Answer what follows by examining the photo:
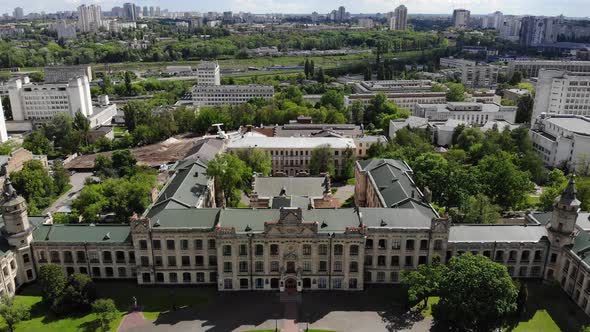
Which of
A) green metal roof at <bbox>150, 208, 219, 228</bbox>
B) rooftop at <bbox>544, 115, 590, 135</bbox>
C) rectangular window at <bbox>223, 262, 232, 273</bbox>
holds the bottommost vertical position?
rectangular window at <bbox>223, 262, 232, 273</bbox>

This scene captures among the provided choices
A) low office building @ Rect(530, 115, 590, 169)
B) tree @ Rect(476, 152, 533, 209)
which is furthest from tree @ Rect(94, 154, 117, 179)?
low office building @ Rect(530, 115, 590, 169)

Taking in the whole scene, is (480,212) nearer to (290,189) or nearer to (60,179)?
(290,189)

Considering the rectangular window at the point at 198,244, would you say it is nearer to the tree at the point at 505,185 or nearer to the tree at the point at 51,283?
the tree at the point at 51,283

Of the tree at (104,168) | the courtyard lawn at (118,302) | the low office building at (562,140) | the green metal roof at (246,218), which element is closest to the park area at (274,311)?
the courtyard lawn at (118,302)

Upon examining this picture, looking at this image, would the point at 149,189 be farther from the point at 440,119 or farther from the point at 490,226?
the point at 440,119

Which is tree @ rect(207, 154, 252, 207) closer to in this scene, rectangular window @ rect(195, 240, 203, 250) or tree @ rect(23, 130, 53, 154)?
rectangular window @ rect(195, 240, 203, 250)
